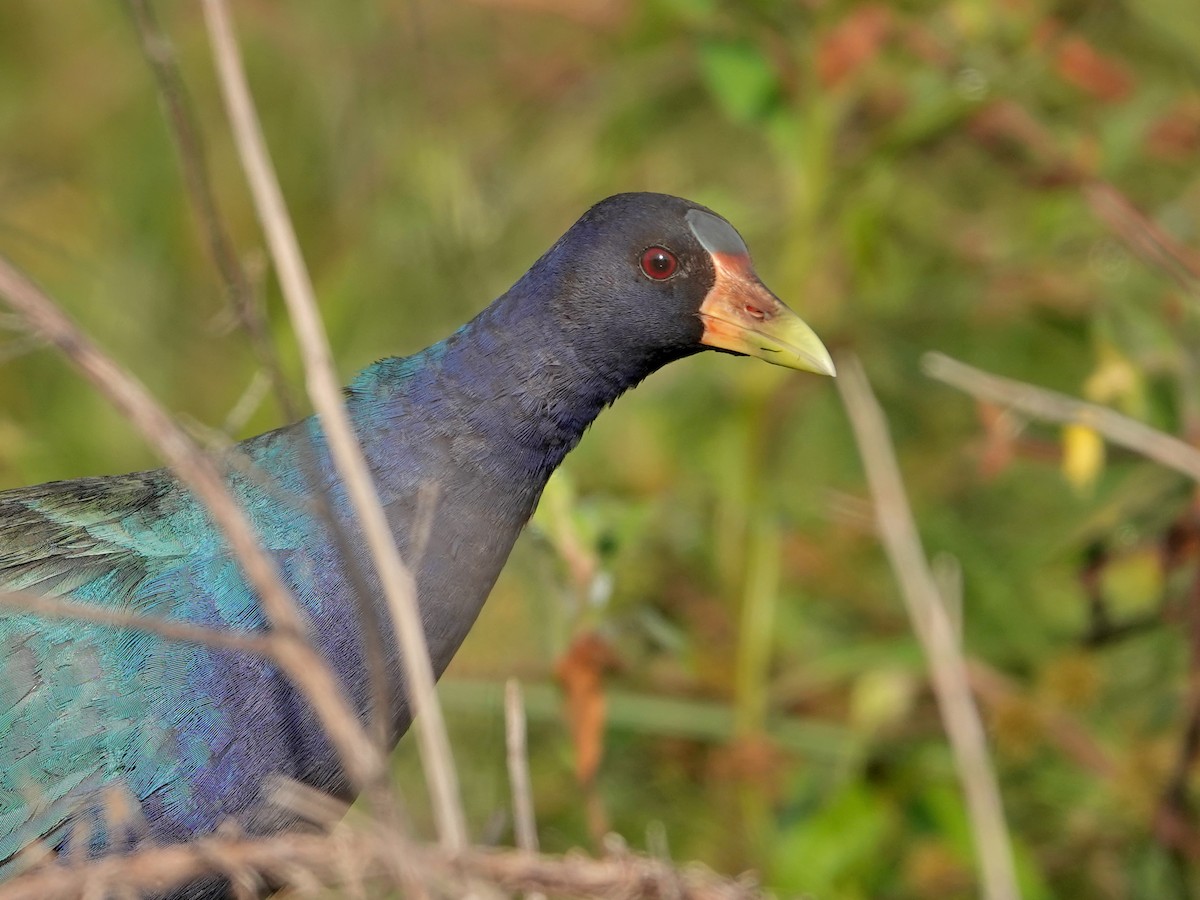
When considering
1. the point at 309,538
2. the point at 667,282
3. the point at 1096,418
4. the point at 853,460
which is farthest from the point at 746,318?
the point at 853,460

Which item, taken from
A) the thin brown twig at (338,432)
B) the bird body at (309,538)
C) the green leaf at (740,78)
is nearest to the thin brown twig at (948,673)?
the bird body at (309,538)

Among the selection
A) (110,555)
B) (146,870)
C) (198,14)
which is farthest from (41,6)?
(146,870)

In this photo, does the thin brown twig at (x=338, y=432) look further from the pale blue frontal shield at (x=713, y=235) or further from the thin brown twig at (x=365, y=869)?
the pale blue frontal shield at (x=713, y=235)

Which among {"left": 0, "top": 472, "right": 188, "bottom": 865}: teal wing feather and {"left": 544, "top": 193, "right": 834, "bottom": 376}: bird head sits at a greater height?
{"left": 544, "top": 193, "right": 834, "bottom": 376}: bird head

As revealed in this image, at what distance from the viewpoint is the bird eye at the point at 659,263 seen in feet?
7.09

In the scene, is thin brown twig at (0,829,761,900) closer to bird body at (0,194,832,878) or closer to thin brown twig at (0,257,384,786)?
thin brown twig at (0,257,384,786)

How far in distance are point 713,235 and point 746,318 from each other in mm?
123

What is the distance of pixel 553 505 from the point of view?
2344 millimetres

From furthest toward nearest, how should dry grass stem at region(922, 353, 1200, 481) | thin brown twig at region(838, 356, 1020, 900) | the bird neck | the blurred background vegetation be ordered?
1. the blurred background vegetation
2. the bird neck
3. dry grass stem at region(922, 353, 1200, 481)
4. thin brown twig at region(838, 356, 1020, 900)

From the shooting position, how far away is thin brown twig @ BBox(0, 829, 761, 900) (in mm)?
1377

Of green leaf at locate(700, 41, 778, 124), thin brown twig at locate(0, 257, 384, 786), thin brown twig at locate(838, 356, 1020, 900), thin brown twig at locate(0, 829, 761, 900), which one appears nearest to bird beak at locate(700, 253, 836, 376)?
thin brown twig at locate(838, 356, 1020, 900)

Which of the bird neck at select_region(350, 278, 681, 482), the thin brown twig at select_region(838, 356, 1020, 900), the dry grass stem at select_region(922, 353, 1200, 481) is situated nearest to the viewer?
the thin brown twig at select_region(838, 356, 1020, 900)

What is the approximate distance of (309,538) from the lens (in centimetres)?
200

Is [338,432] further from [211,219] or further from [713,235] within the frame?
[713,235]
